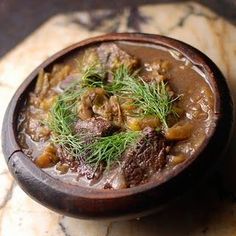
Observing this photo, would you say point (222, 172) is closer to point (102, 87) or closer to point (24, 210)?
point (102, 87)

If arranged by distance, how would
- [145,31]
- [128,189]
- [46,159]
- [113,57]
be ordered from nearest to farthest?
[128,189] → [46,159] → [113,57] → [145,31]

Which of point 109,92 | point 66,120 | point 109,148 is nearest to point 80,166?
point 109,148

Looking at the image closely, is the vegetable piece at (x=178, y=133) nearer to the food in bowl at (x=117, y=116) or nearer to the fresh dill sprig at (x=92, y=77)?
the food in bowl at (x=117, y=116)

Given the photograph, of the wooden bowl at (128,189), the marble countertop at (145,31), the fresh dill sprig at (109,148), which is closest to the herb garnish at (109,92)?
the fresh dill sprig at (109,148)

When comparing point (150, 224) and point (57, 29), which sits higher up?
point (57, 29)

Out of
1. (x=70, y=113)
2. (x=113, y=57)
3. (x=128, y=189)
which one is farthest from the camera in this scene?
(x=113, y=57)

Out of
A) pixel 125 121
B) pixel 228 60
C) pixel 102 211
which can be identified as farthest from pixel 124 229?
pixel 228 60

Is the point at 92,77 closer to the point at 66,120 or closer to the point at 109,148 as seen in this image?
the point at 66,120
